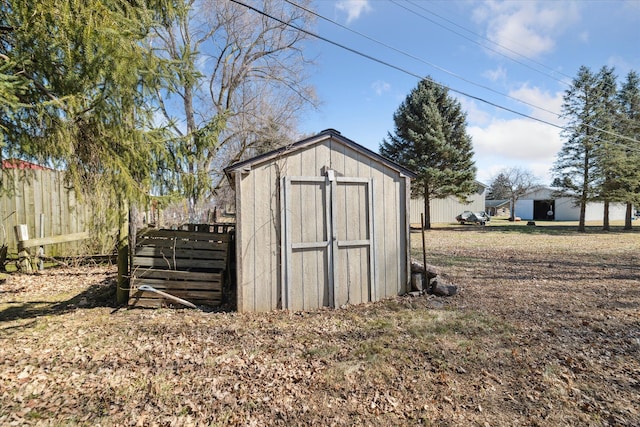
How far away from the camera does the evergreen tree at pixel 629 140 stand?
17406 millimetres

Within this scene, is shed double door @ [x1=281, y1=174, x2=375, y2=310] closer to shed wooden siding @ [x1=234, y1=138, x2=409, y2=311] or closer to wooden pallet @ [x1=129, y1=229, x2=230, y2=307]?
shed wooden siding @ [x1=234, y1=138, x2=409, y2=311]

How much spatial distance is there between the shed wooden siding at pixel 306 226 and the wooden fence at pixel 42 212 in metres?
3.98

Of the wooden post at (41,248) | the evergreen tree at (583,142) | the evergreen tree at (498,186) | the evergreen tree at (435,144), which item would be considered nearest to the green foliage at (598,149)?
the evergreen tree at (583,142)

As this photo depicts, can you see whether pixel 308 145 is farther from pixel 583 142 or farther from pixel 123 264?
pixel 583 142

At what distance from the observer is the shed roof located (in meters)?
4.57

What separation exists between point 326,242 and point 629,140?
2295cm

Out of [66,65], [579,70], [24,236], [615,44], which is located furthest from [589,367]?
[579,70]

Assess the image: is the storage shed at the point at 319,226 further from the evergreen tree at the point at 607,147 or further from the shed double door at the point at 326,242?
the evergreen tree at the point at 607,147

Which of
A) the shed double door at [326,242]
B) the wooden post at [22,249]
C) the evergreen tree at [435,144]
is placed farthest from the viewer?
Result: the evergreen tree at [435,144]

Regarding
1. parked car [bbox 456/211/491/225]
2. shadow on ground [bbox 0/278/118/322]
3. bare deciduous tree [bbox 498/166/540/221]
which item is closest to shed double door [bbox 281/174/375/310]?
shadow on ground [bbox 0/278/118/322]

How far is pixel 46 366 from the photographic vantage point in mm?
3041

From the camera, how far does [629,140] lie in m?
18.5

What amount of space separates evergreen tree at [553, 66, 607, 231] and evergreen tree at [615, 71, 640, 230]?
1217 millimetres

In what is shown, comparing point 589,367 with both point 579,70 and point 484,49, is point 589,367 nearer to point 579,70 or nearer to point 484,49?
point 484,49
